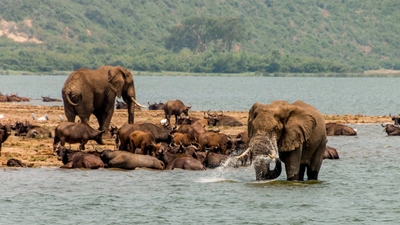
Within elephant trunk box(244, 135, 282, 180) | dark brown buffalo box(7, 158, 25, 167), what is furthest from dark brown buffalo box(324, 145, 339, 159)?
dark brown buffalo box(7, 158, 25, 167)

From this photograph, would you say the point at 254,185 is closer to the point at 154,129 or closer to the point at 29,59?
the point at 154,129

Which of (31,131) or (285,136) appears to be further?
(31,131)

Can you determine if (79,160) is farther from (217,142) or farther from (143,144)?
(217,142)

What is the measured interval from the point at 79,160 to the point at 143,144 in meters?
2.11

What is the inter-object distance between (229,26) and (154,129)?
524 ft

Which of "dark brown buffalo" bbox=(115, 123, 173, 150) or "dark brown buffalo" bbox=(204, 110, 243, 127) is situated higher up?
"dark brown buffalo" bbox=(115, 123, 173, 150)

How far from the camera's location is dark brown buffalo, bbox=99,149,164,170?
79.2 ft

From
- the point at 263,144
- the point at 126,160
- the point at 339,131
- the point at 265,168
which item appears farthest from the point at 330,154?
the point at 263,144

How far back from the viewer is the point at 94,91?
30797 millimetres

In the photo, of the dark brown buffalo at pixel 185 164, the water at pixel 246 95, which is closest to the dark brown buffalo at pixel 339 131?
the dark brown buffalo at pixel 185 164

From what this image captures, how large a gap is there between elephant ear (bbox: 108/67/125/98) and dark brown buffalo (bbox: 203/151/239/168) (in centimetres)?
707

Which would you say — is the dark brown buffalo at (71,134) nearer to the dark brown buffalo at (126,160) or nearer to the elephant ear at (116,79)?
the dark brown buffalo at (126,160)

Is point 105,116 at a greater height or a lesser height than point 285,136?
lesser

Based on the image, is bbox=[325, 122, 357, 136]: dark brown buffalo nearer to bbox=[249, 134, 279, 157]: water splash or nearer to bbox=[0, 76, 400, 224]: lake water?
bbox=[0, 76, 400, 224]: lake water
